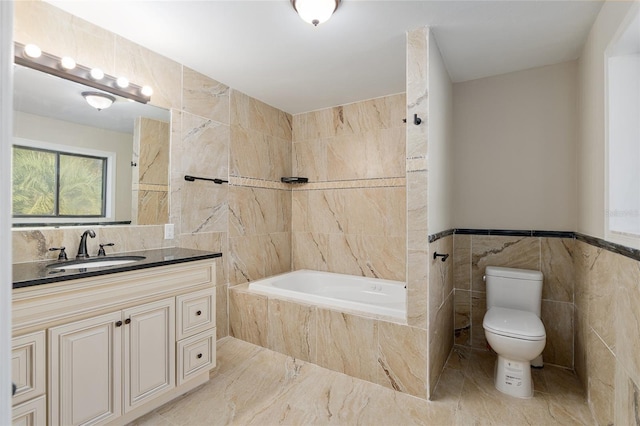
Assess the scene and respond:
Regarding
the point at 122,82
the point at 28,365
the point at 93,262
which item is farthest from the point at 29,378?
the point at 122,82

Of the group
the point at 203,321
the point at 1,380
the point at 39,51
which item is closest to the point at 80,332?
the point at 203,321

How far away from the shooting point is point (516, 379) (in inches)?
81.7

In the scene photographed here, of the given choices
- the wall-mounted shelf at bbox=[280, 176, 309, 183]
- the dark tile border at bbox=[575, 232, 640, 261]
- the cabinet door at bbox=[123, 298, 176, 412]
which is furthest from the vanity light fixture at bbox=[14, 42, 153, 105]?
the dark tile border at bbox=[575, 232, 640, 261]

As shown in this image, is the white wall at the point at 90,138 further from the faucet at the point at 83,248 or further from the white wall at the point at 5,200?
the white wall at the point at 5,200

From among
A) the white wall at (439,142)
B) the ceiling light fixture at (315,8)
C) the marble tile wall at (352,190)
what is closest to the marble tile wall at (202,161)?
the marble tile wall at (352,190)

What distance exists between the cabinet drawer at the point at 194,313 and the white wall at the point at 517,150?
7.35ft

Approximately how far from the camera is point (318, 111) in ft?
12.0

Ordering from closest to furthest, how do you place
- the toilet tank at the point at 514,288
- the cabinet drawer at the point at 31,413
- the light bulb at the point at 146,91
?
1. the cabinet drawer at the point at 31,413
2. the light bulb at the point at 146,91
3. the toilet tank at the point at 514,288

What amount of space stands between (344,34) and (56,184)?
203cm

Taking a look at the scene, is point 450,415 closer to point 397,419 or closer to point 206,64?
point 397,419

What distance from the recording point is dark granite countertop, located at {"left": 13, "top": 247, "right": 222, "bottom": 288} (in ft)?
4.50

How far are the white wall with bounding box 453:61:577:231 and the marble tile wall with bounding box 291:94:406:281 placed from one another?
1.90ft

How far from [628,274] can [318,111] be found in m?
3.04

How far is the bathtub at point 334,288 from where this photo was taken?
2.71 metres
